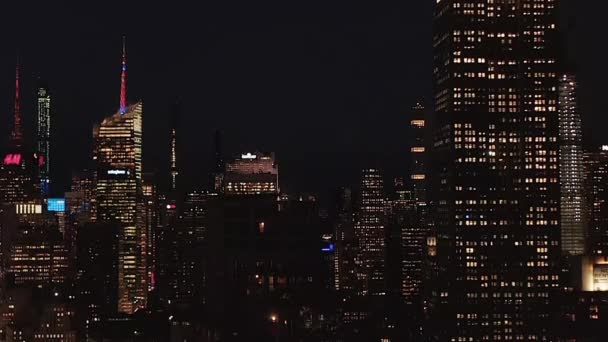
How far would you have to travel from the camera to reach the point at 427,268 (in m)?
45.9

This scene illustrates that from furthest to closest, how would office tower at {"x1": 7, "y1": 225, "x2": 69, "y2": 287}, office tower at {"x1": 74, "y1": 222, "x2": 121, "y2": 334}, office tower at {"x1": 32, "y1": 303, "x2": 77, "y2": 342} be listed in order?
1. office tower at {"x1": 7, "y1": 225, "x2": 69, "y2": 287}
2. office tower at {"x1": 74, "y1": 222, "x2": 121, "y2": 334}
3. office tower at {"x1": 32, "y1": 303, "x2": 77, "y2": 342}

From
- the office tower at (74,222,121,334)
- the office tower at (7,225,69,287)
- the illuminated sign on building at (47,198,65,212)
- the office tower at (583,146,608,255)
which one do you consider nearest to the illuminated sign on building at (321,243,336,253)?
the office tower at (583,146,608,255)

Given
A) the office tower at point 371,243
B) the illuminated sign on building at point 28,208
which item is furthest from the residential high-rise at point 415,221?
the illuminated sign on building at point 28,208

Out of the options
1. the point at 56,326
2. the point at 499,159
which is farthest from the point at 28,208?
the point at 499,159

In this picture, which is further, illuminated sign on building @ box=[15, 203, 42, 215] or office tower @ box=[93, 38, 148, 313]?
illuminated sign on building @ box=[15, 203, 42, 215]

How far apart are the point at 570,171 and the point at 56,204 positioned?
48.6 metres

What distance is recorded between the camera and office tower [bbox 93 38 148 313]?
70.9 metres

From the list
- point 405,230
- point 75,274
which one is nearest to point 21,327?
point 75,274

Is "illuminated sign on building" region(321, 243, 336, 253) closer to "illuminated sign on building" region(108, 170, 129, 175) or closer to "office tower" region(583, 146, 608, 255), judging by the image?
"office tower" region(583, 146, 608, 255)

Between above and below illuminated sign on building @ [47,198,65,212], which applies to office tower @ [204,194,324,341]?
below

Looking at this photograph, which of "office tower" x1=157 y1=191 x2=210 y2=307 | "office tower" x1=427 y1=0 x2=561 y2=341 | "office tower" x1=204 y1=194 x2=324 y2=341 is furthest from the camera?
Answer: "office tower" x1=157 y1=191 x2=210 y2=307

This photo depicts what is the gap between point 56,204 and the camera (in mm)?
89750

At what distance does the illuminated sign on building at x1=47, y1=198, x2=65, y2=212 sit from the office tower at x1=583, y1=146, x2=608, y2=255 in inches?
1771

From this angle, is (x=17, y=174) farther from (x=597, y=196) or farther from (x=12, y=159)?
(x=597, y=196)
